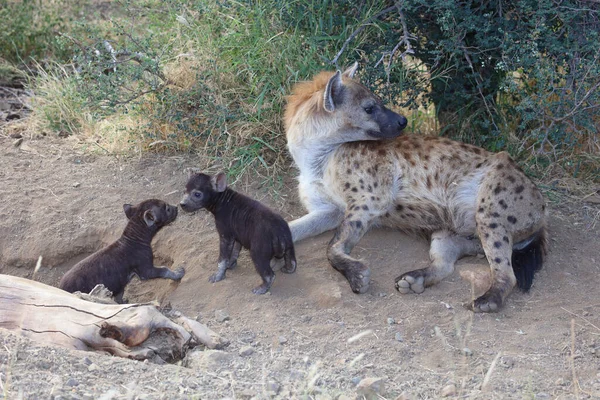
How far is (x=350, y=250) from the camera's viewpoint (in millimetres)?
4645

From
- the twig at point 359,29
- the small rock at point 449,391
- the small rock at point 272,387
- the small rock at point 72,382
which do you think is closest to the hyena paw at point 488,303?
the small rock at point 449,391

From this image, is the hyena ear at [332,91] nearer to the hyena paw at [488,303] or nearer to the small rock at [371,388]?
the hyena paw at [488,303]

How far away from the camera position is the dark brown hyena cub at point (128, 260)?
4211 mm

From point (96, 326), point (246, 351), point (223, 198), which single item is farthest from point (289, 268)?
point (96, 326)

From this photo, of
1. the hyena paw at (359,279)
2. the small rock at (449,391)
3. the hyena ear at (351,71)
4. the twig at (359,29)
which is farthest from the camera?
the twig at (359,29)

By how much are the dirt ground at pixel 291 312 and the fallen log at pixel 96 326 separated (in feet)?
0.71

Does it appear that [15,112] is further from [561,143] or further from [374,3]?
[561,143]

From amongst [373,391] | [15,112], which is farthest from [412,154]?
[15,112]

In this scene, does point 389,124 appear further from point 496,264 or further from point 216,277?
point 216,277

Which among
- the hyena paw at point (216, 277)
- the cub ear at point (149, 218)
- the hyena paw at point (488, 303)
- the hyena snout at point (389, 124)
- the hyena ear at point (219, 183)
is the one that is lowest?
the hyena paw at point (216, 277)

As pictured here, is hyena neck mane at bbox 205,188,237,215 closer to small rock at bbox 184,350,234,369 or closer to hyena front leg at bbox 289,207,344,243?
hyena front leg at bbox 289,207,344,243

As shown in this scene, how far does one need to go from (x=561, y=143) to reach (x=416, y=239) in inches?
57.7

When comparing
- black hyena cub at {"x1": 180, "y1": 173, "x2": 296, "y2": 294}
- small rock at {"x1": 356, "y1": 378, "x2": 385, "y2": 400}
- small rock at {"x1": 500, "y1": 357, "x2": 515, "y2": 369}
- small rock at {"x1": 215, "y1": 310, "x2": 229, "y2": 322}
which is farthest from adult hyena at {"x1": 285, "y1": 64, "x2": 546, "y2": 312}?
small rock at {"x1": 356, "y1": 378, "x2": 385, "y2": 400}

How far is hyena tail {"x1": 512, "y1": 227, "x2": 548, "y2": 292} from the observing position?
4450 millimetres
